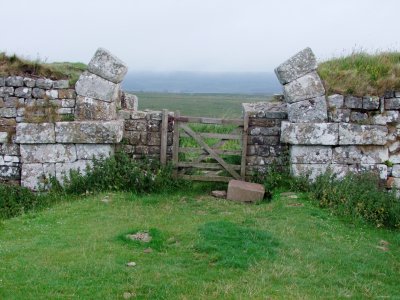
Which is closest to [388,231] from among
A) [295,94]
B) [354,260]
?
[354,260]

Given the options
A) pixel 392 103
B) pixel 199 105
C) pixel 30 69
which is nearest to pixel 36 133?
pixel 30 69

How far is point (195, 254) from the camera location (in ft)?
23.3

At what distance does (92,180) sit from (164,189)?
4.52 feet

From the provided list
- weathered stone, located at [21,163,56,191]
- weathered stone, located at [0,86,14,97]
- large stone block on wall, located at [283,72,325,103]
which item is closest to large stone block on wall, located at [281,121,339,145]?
large stone block on wall, located at [283,72,325,103]

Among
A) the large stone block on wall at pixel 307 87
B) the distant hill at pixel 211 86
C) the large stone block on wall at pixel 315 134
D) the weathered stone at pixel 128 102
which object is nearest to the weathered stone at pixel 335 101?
the large stone block on wall at pixel 307 87

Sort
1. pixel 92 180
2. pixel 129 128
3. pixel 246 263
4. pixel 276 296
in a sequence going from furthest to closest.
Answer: pixel 129 128, pixel 92 180, pixel 246 263, pixel 276 296

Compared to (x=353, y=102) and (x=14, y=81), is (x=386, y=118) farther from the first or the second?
(x=14, y=81)

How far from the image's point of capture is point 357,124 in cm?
1077

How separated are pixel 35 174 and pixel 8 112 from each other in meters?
1.31

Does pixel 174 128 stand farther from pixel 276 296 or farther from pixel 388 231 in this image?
pixel 276 296

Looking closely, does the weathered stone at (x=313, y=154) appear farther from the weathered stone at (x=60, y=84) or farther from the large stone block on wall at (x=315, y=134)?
the weathered stone at (x=60, y=84)

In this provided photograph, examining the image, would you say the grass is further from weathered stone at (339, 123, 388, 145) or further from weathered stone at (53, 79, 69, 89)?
weathered stone at (339, 123, 388, 145)

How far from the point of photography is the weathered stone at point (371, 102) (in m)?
10.7

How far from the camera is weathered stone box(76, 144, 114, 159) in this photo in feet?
35.9
